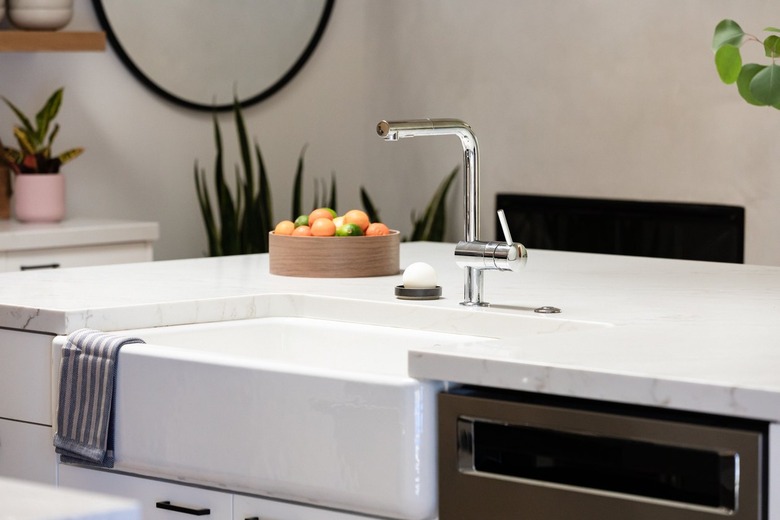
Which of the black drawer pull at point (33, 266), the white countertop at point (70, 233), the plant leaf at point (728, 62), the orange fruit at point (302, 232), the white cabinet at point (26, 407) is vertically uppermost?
the plant leaf at point (728, 62)

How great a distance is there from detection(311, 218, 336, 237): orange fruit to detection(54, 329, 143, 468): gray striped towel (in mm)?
684

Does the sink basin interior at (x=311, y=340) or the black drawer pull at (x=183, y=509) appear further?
the sink basin interior at (x=311, y=340)

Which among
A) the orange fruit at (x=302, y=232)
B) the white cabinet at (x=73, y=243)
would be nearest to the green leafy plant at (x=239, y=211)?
the white cabinet at (x=73, y=243)

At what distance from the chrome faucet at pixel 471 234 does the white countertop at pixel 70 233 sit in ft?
6.59

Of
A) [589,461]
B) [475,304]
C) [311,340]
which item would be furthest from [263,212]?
[589,461]

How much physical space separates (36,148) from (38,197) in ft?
0.61

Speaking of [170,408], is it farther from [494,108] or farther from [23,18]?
[494,108]

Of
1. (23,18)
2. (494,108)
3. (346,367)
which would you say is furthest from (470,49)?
(346,367)

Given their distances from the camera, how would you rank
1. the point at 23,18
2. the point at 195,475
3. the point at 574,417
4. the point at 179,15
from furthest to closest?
the point at 179,15 → the point at 23,18 → the point at 195,475 → the point at 574,417

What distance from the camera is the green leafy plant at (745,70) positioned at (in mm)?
1957

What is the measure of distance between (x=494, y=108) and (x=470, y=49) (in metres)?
0.27

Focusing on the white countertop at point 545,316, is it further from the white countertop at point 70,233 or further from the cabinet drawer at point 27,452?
the white countertop at point 70,233

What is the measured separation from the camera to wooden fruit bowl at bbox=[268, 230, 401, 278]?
2574 millimetres

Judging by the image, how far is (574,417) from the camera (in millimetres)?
1550
